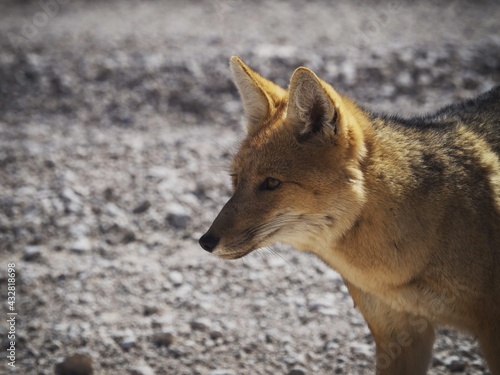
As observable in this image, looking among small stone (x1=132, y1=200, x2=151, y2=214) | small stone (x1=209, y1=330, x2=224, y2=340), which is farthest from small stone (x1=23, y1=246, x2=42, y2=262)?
small stone (x1=209, y1=330, x2=224, y2=340)

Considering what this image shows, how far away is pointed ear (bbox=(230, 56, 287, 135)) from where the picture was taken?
13.0 ft

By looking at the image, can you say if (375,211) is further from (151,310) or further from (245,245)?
(151,310)

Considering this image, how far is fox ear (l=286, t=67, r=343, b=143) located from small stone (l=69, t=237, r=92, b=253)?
3112mm

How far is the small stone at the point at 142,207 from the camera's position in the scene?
6328 mm

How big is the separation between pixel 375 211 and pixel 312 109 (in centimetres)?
77

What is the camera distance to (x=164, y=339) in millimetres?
4832

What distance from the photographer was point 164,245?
5.94 m

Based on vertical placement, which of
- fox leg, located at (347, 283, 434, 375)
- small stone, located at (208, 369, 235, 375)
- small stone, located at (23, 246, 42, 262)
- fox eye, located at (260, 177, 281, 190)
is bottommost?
small stone, located at (23, 246, 42, 262)

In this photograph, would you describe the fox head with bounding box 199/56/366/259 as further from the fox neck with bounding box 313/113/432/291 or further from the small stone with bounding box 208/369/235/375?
the small stone with bounding box 208/369/235/375

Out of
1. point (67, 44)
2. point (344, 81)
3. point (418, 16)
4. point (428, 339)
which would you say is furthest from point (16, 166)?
point (418, 16)

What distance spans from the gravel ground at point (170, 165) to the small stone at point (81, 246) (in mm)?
19

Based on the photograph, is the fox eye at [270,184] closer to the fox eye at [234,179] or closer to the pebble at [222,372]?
the fox eye at [234,179]

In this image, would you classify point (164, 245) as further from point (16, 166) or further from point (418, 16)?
point (418, 16)

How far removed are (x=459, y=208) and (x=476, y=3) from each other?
26.2 feet
